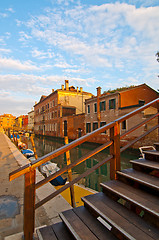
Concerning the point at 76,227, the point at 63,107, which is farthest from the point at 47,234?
the point at 63,107

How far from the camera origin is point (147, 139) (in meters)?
14.0

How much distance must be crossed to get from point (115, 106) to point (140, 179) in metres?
16.4

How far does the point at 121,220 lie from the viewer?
1378 mm

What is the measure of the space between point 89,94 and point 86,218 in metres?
32.0

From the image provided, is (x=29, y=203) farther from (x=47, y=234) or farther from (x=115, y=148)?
(x=115, y=148)

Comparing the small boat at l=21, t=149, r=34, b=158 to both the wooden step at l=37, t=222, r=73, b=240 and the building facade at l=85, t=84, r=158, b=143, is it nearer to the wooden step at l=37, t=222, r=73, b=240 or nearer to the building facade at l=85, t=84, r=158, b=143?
the building facade at l=85, t=84, r=158, b=143

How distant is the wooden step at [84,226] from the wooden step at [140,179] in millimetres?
654

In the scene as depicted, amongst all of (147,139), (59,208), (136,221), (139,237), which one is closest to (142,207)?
(136,221)

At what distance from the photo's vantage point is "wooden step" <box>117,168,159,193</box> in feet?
5.29

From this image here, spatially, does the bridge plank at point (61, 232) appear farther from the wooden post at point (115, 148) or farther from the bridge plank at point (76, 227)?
the wooden post at point (115, 148)

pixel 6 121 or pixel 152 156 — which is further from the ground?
pixel 6 121

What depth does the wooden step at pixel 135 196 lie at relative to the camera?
1.37m

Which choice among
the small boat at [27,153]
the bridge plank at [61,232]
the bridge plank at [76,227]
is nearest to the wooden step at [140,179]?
the bridge plank at [76,227]

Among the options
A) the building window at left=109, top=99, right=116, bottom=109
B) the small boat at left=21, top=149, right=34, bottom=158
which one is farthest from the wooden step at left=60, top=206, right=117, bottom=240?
the building window at left=109, top=99, right=116, bottom=109
